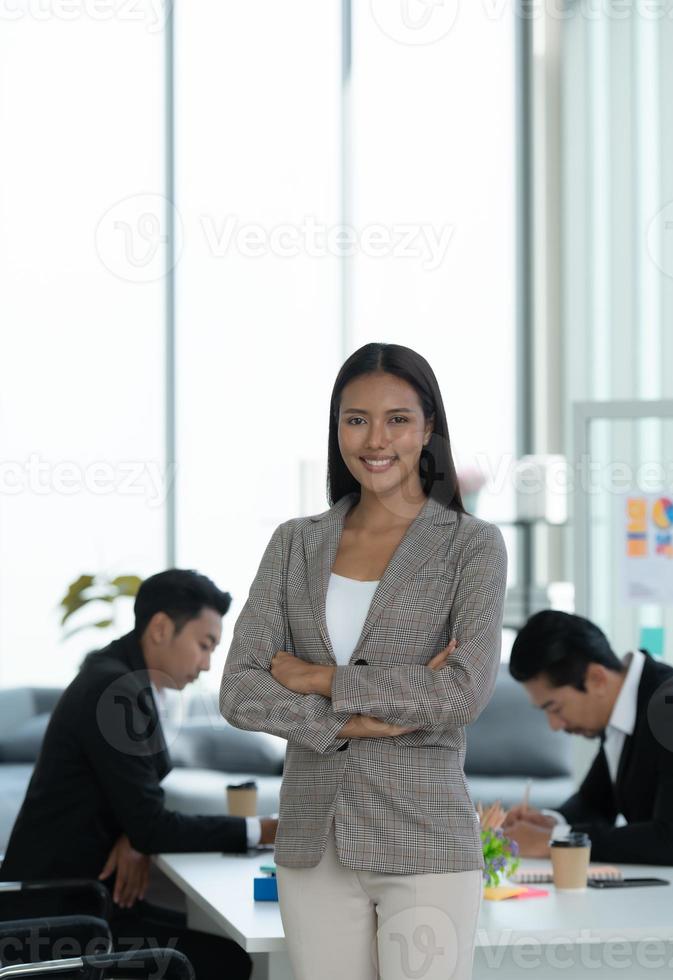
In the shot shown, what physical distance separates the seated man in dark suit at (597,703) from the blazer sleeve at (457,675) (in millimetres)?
903

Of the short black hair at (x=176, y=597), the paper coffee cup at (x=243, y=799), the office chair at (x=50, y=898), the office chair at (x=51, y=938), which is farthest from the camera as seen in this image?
the paper coffee cup at (x=243, y=799)

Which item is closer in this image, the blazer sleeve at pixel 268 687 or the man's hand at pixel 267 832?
the blazer sleeve at pixel 268 687

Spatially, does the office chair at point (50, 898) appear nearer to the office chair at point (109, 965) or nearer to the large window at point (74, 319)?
the office chair at point (109, 965)

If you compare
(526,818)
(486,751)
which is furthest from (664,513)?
(526,818)

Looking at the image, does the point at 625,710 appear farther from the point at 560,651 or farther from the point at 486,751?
the point at 486,751

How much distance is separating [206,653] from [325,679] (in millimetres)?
1101

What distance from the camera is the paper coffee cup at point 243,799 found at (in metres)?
3.04

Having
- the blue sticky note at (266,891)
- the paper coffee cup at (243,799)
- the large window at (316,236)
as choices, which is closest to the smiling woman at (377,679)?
the blue sticky note at (266,891)

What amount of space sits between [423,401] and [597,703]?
1099 millimetres

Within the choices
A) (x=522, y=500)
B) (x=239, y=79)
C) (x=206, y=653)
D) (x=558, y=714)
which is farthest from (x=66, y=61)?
(x=558, y=714)

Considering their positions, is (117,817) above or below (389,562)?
below

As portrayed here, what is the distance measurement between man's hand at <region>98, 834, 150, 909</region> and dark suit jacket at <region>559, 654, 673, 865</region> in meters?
0.93

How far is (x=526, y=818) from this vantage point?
2.81m

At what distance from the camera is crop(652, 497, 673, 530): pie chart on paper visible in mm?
4168
